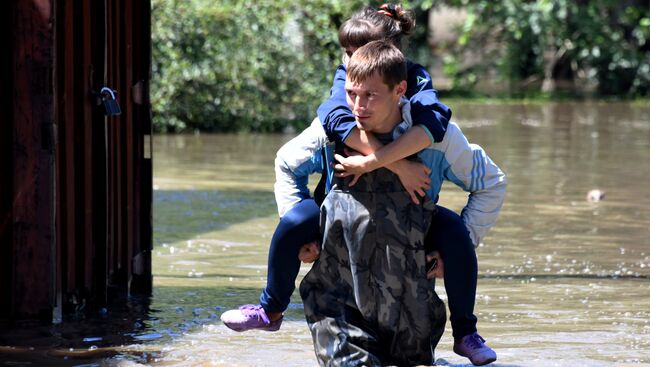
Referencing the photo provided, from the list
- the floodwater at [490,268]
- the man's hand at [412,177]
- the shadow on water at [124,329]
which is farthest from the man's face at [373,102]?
the shadow on water at [124,329]

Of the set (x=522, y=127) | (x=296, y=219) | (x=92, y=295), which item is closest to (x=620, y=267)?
(x=92, y=295)

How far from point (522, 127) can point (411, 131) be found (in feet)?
49.3

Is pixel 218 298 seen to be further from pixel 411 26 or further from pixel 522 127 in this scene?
pixel 522 127

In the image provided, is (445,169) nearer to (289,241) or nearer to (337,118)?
(337,118)

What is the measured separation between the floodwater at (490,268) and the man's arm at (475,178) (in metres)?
0.90

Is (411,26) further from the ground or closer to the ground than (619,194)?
further from the ground

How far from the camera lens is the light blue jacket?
495 centimetres

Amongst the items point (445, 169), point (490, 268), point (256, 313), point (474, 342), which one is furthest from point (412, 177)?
point (490, 268)

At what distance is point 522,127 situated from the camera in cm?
1956

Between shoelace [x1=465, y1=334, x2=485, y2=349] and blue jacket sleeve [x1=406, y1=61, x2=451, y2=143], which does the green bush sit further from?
shoelace [x1=465, y1=334, x2=485, y2=349]

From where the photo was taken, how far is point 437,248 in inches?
194

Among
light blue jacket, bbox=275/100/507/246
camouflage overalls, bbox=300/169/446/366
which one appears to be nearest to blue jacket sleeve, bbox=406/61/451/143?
light blue jacket, bbox=275/100/507/246

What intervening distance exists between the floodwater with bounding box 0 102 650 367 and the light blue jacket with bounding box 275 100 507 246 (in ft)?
3.01

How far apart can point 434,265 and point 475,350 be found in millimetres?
365
